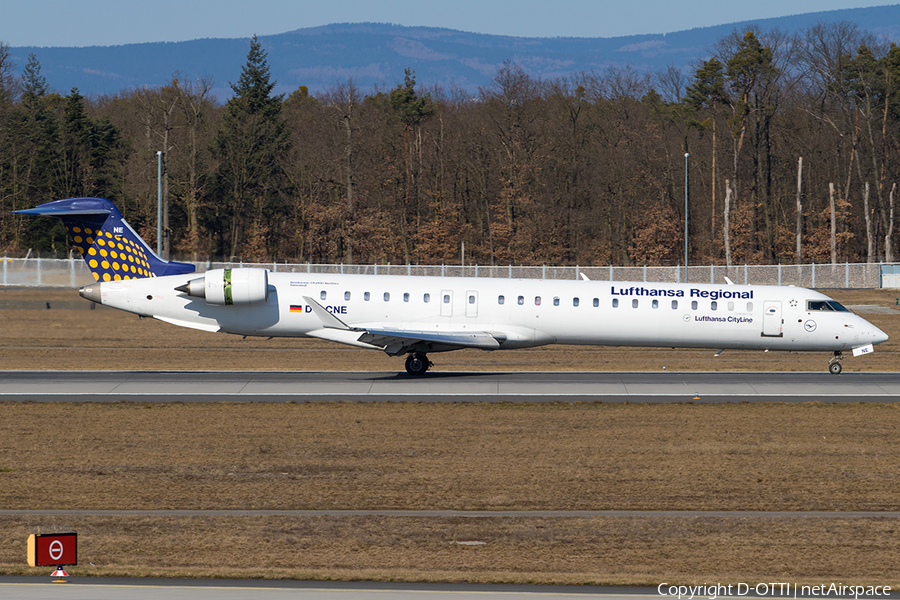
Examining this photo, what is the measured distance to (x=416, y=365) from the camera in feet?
100

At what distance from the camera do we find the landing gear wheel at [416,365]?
3052 centimetres

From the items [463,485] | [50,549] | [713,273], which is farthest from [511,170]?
[50,549]

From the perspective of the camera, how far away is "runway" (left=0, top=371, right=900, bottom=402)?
26.1 meters

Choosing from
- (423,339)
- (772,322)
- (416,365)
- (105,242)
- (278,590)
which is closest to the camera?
(278,590)

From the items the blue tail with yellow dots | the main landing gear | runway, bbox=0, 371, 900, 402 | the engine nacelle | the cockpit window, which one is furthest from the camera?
the main landing gear

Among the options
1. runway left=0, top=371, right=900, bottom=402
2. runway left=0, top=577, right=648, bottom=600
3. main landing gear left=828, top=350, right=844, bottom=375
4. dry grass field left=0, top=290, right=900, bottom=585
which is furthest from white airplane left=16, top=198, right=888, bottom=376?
runway left=0, top=577, right=648, bottom=600

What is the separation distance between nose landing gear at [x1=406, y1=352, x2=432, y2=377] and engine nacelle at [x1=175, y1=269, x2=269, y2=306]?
4.94 metres

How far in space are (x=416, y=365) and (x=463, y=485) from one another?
13.7 meters

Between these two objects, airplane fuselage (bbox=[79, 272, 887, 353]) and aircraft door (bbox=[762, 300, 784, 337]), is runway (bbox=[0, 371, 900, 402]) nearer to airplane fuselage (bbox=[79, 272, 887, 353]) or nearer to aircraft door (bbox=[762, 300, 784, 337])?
airplane fuselage (bbox=[79, 272, 887, 353])

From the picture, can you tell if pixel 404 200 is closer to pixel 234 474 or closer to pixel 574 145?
pixel 574 145

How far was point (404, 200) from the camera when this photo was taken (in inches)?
3369

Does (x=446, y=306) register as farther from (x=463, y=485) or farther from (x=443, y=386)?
(x=463, y=485)

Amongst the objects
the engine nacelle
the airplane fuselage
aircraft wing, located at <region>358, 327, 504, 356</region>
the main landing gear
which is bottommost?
the main landing gear

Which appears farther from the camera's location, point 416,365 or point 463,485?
point 416,365
